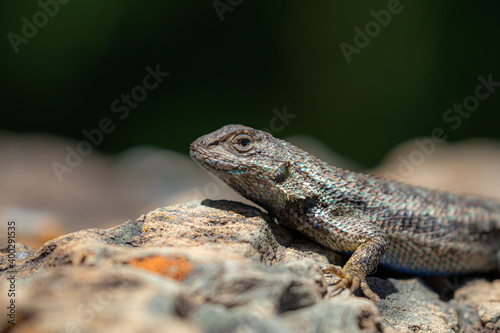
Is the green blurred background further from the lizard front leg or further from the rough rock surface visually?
the lizard front leg

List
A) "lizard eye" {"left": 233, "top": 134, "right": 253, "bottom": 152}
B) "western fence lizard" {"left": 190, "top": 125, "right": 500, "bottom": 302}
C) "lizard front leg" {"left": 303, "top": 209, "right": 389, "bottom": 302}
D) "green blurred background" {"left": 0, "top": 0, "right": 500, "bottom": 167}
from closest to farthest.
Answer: "lizard front leg" {"left": 303, "top": 209, "right": 389, "bottom": 302}
"western fence lizard" {"left": 190, "top": 125, "right": 500, "bottom": 302}
"lizard eye" {"left": 233, "top": 134, "right": 253, "bottom": 152}
"green blurred background" {"left": 0, "top": 0, "right": 500, "bottom": 167}

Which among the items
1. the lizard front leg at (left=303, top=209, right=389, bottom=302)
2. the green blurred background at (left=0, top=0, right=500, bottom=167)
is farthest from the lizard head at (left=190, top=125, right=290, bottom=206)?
the green blurred background at (left=0, top=0, right=500, bottom=167)

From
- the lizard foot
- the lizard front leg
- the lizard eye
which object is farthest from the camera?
the lizard eye

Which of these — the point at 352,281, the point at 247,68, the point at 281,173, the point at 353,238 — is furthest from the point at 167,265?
the point at 247,68

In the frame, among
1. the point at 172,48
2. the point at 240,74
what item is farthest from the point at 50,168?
the point at 240,74

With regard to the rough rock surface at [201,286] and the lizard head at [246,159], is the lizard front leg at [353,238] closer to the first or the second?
the rough rock surface at [201,286]

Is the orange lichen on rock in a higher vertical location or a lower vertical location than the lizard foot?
higher

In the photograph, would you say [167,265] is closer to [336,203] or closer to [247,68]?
[336,203]

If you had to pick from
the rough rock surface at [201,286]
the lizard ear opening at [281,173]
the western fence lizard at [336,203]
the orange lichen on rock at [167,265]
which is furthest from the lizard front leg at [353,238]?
the orange lichen on rock at [167,265]
